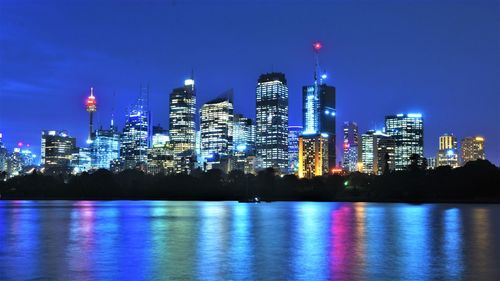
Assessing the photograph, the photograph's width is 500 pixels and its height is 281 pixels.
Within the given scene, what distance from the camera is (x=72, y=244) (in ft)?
168

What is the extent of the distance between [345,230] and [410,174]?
403 ft

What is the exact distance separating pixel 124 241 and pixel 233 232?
43.1 feet

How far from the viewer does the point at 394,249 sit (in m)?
47.8

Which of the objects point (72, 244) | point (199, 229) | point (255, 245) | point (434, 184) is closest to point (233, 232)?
point (199, 229)

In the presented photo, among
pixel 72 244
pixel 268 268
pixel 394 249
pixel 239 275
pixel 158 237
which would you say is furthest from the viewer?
pixel 158 237

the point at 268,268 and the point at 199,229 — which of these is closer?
the point at 268,268

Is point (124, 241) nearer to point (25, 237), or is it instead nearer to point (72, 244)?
point (72, 244)

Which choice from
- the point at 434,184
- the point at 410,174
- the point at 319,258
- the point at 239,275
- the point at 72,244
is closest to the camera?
the point at 239,275

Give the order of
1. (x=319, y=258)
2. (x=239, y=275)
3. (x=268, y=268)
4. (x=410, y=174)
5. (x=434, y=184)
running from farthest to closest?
(x=410, y=174) → (x=434, y=184) → (x=319, y=258) → (x=268, y=268) → (x=239, y=275)

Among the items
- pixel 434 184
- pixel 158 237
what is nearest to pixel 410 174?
pixel 434 184

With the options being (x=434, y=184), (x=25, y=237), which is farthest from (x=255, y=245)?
(x=434, y=184)

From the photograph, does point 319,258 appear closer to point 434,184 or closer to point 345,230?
point 345,230

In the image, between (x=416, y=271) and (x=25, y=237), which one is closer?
(x=416, y=271)

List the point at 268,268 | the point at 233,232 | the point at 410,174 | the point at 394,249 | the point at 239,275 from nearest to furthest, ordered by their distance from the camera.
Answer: the point at 239,275 < the point at 268,268 < the point at 394,249 < the point at 233,232 < the point at 410,174
